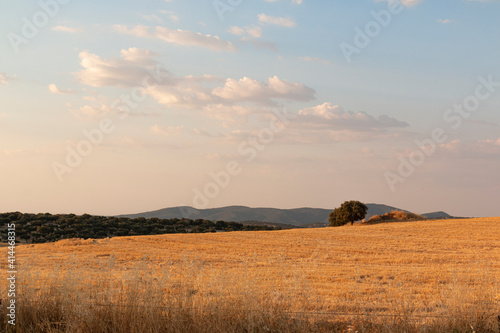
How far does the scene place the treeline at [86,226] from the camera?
46.4 m

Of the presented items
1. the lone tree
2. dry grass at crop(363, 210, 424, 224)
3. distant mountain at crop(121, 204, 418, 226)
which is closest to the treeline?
the lone tree

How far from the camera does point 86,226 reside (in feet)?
172

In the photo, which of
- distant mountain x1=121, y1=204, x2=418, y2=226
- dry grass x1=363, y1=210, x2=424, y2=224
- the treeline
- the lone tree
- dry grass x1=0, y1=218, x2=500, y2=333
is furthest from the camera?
distant mountain x1=121, y1=204, x2=418, y2=226

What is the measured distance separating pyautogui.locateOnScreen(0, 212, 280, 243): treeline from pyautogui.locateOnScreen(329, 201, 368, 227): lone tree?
14003mm

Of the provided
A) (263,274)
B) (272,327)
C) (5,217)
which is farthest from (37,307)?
(5,217)

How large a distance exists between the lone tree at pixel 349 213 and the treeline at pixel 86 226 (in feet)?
45.9

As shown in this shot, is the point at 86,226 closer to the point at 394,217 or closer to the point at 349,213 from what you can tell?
the point at 349,213

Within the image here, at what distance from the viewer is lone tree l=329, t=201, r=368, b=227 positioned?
58875 mm

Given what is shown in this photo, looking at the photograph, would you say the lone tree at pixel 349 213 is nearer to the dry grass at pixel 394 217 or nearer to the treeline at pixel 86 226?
the dry grass at pixel 394 217

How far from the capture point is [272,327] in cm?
825

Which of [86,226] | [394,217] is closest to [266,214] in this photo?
[394,217]

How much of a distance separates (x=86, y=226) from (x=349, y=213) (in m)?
33.0

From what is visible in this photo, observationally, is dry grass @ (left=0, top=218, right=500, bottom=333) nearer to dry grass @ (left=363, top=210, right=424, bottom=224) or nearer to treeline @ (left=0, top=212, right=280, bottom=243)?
treeline @ (left=0, top=212, right=280, bottom=243)

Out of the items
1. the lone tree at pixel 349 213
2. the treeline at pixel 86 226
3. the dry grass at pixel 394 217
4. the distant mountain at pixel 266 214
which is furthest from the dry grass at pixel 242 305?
the distant mountain at pixel 266 214
